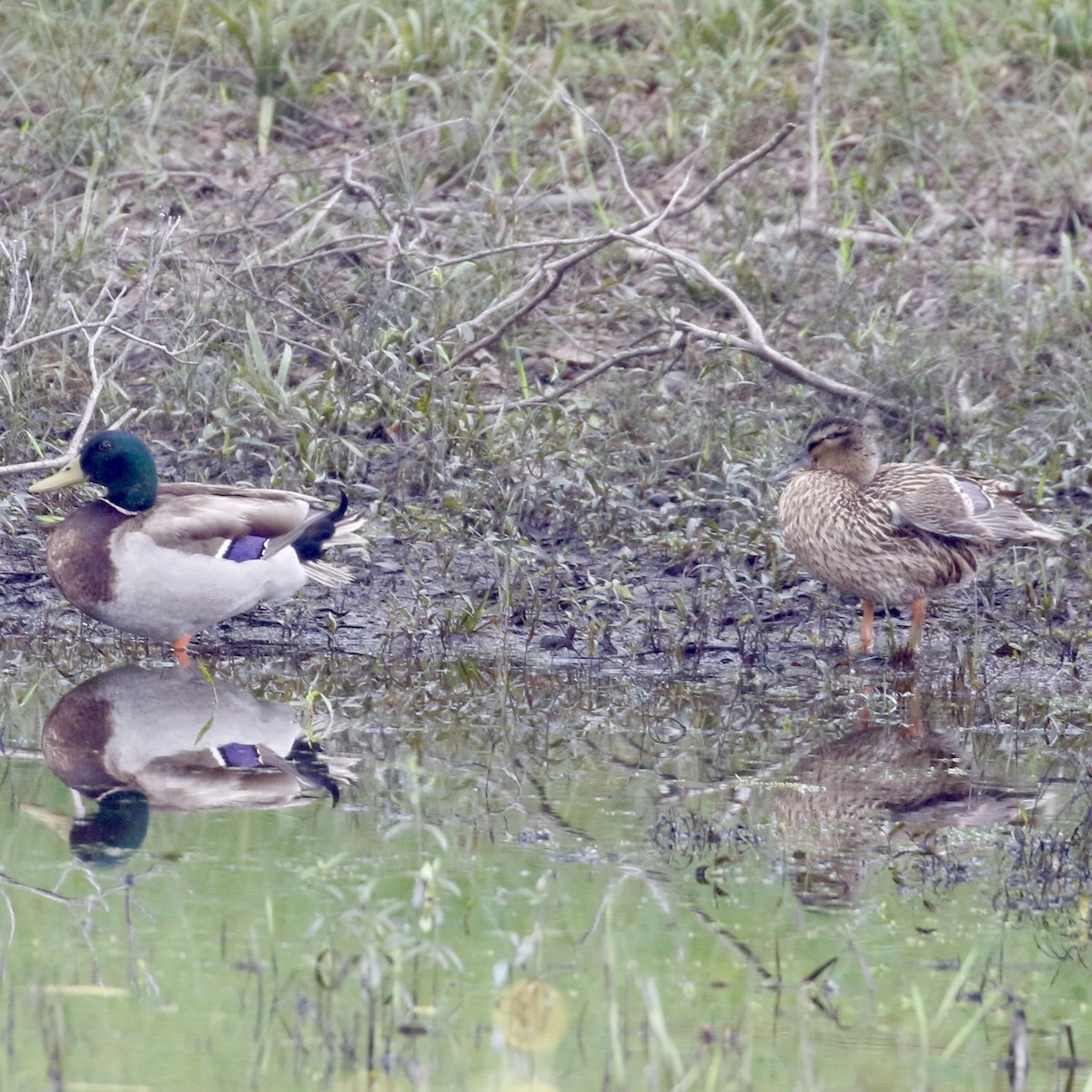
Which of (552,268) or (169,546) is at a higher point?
(552,268)

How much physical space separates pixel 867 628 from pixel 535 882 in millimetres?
2683

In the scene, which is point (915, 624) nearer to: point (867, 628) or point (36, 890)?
point (867, 628)

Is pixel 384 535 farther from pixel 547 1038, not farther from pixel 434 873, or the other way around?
pixel 547 1038

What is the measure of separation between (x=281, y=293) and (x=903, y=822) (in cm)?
453

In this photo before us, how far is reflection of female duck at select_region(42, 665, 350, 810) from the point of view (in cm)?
492

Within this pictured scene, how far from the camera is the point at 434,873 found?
3971 millimetres

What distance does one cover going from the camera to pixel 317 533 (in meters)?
6.72

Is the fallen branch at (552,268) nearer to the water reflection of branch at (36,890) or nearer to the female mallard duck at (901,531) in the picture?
the female mallard duck at (901,531)

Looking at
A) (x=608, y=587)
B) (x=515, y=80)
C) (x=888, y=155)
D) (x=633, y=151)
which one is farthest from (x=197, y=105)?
(x=608, y=587)

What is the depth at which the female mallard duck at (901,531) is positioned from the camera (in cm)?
647

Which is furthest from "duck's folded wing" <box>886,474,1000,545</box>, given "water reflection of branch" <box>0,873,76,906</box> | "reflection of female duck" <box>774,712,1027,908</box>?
"water reflection of branch" <box>0,873,76,906</box>

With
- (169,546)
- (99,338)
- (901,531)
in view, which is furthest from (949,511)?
(99,338)

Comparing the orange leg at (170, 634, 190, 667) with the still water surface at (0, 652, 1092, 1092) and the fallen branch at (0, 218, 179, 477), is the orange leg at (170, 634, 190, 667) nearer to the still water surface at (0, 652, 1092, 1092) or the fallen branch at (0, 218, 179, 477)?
the still water surface at (0, 652, 1092, 1092)

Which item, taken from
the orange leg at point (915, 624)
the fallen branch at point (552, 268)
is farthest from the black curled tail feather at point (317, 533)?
the orange leg at point (915, 624)
